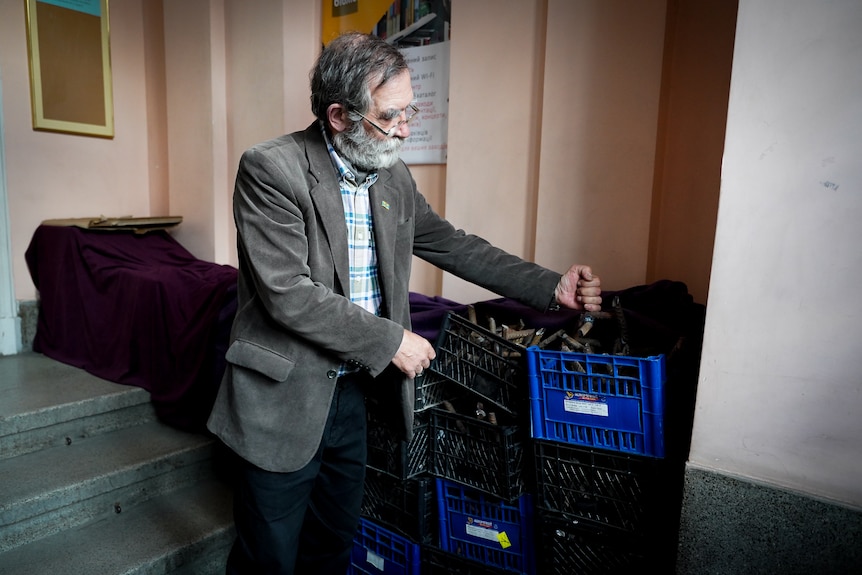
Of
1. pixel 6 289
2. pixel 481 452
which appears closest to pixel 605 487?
pixel 481 452

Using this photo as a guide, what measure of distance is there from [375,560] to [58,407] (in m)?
1.75

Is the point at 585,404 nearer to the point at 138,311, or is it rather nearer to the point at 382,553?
the point at 382,553

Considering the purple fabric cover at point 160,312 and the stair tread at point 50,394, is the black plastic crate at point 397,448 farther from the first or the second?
the stair tread at point 50,394

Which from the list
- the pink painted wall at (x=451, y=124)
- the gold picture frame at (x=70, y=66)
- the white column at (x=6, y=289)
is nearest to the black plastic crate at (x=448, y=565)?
the pink painted wall at (x=451, y=124)

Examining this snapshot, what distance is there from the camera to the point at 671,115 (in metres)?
2.43

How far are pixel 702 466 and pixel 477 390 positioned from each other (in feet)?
2.47

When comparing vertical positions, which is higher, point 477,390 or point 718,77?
point 718,77

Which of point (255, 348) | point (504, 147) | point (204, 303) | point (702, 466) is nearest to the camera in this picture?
point (255, 348)

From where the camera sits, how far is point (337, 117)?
1621mm

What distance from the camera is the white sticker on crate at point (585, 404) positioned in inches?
69.9

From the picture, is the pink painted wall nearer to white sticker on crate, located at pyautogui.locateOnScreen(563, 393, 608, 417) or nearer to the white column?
the white column

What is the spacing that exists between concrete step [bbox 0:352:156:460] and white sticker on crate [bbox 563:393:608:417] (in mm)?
2431

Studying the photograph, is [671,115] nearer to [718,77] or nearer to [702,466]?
[718,77]

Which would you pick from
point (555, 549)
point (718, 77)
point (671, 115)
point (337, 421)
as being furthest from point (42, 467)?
point (718, 77)
